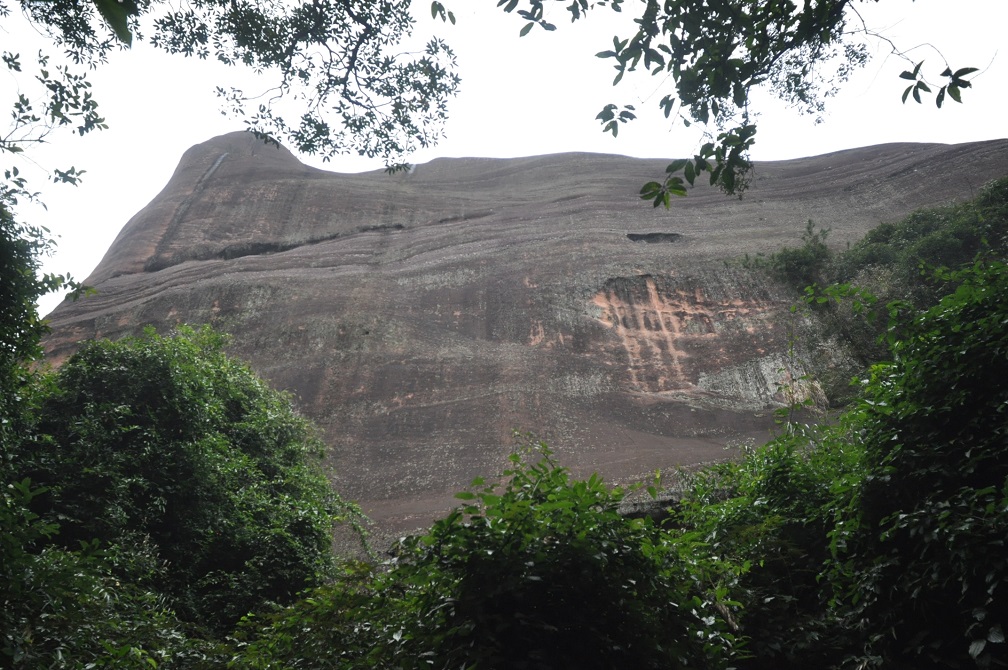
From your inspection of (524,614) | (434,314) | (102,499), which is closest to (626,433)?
(434,314)

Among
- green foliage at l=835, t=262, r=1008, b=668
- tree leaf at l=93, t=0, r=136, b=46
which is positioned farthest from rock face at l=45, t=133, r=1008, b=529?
tree leaf at l=93, t=0, r=136, b=46

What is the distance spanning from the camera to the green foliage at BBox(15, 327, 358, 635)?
28.7ft

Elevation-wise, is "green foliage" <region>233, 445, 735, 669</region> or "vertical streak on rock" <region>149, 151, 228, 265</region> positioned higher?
"vertical streak on rock" <region>149, 151, 228, 265</region>

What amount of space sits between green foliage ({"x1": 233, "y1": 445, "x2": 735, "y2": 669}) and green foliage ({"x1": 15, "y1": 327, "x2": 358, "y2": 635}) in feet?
17.5

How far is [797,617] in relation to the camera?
16.0 feet

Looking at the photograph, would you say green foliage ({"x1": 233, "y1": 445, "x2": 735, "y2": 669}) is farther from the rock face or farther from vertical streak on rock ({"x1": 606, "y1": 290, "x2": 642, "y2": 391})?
vertical streak on rock ({"x1": 606, "y1": 290, "x2": 642, "y2": 391})

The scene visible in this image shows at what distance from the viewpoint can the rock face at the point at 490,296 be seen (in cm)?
1822

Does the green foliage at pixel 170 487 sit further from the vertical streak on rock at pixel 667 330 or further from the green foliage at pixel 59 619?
the vertical streak on rock at pixel 667 330

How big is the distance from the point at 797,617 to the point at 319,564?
6958mm

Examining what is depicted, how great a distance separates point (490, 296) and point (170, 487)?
14828mm

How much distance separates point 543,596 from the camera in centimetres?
363

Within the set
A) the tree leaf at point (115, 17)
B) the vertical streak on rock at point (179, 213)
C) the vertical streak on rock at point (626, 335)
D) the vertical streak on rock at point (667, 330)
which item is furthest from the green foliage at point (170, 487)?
the vertical streak on rock at point (179, 213)

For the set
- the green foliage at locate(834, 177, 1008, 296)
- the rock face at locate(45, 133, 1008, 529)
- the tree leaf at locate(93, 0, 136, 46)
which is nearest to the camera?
the tree leaf at locate(93, 0, 136, 46)

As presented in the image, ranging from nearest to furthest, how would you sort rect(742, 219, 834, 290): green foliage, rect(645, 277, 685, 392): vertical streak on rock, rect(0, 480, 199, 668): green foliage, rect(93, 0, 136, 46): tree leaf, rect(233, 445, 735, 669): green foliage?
rect(93, 0, 136, 46): tree leaf → rect(233, 445, 735, 669): green foliage → rect(0, 480, 199, 668): green foliage → rect(645, 277, 685, 392): vertical streak on rock → rect(742, 219, 834, 290): green foliage
